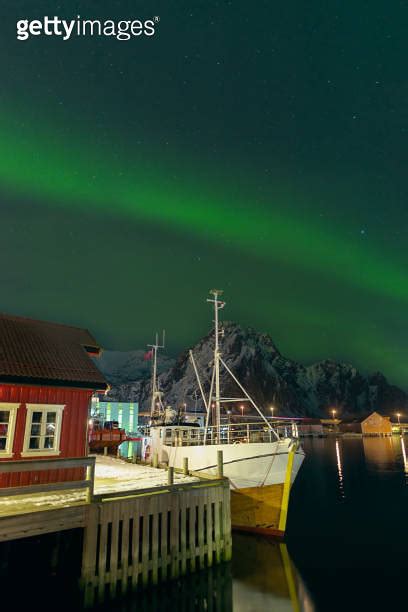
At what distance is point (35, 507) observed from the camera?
12.0 m

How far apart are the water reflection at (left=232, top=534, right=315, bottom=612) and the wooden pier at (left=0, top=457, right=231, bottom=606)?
165cm

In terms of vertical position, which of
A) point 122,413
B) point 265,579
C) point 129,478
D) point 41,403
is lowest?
point 265,579

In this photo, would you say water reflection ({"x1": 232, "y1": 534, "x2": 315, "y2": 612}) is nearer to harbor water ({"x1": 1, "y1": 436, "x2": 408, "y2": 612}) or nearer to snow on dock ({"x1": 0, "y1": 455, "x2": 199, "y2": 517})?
harbor water ({"x1": 1, "y1": 436, "x2": 408, "y2": 612})

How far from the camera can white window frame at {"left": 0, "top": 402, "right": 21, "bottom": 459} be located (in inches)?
562

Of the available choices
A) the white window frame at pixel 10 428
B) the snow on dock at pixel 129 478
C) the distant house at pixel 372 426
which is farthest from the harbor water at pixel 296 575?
the distant house at pixel 372 426

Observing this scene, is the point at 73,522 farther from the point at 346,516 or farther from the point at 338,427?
the point at 338,427

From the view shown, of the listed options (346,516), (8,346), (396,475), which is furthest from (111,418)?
(8,346)

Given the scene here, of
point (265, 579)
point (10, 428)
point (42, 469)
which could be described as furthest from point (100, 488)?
point (265, 579)

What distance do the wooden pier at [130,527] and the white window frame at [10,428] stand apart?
5.90 feet

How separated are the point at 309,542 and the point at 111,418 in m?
94.7

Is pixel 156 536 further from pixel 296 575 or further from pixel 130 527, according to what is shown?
pixel 296 575

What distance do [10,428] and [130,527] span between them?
6.03 meters

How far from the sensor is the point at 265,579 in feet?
53.8

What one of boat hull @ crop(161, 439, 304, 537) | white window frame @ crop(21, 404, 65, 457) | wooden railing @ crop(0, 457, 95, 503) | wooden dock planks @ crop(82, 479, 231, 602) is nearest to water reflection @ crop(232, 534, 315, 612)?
boat hull @ crop(161, 439, 304, 537)
